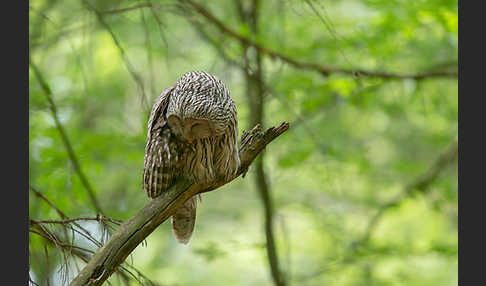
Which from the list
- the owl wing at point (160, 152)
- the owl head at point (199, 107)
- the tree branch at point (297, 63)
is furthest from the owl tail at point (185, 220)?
the tree branch at point (297, 63)

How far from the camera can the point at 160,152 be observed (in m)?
2.67

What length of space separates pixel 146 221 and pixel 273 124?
13.9ft

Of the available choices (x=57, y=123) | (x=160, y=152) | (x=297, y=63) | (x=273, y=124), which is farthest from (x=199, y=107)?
(x=273, y=124)

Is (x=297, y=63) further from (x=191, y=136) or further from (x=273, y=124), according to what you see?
(x=191, y=136)

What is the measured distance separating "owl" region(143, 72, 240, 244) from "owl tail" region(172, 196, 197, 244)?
348mm

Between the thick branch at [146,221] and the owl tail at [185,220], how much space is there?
1.13 feet

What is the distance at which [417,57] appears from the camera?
24.5ft

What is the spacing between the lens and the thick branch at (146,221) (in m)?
2.33

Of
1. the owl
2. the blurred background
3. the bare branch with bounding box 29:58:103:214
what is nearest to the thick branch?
the owl

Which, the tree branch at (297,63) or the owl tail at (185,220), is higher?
the tree branch at (297,63)

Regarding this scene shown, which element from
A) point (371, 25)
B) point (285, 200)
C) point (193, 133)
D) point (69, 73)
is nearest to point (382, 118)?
point (285, 200)

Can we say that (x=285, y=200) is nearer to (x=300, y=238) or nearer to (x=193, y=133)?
(x=300, y=238)

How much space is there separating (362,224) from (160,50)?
5.36 m

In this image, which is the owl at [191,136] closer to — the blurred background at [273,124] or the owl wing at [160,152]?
the owl wing at [160,152]
